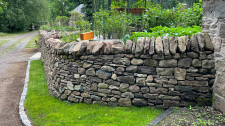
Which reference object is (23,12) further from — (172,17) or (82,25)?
(172,17)

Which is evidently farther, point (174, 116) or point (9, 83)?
point (9, 83)

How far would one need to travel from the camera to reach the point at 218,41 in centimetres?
324

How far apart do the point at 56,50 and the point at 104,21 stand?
199cm

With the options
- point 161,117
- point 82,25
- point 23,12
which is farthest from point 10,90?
point 23,12

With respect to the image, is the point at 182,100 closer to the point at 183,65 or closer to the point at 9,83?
the point at 183,65

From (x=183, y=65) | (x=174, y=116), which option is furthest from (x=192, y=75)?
(x=174, y=116)

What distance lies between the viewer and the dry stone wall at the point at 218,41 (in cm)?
319

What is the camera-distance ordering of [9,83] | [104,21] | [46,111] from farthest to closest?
[9,83]
[104,21]
[46,111]

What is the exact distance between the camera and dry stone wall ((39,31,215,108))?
11.5 feet

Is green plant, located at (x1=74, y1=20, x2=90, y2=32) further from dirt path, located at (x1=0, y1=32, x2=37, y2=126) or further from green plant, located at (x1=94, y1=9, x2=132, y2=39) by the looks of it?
dirt path, located at (x1=0, y1=32, x2=37, y2=126)

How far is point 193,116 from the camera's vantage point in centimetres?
332

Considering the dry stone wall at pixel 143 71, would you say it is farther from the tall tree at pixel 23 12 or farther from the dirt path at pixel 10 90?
the tall tree at pixel 23 12

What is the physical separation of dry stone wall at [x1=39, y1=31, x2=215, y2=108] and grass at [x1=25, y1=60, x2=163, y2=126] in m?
0.20

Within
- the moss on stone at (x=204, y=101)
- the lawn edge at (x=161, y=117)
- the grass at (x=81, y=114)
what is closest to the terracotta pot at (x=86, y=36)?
the grass at (x=81, y=114)
